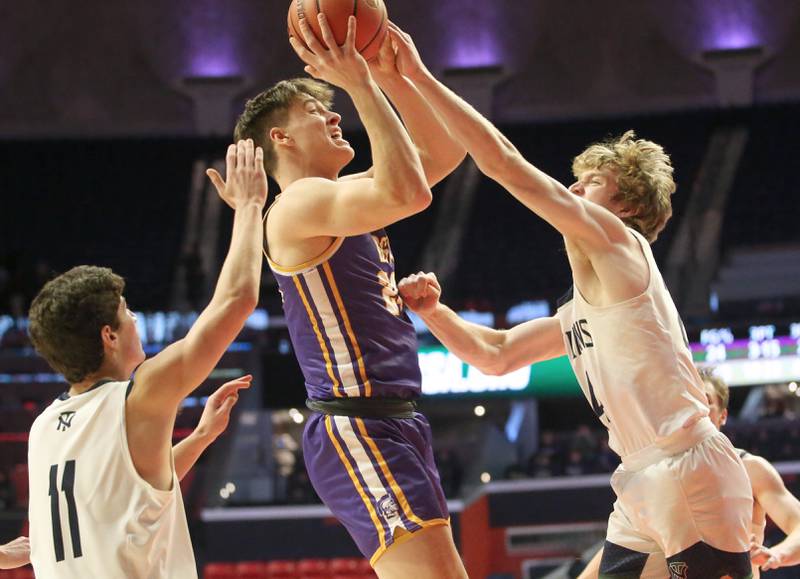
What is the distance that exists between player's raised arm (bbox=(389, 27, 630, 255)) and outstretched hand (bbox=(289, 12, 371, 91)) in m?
0.26

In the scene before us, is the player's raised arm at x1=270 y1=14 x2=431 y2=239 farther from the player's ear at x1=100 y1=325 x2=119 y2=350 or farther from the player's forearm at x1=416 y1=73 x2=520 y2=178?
the player's ear at x1=100 y1=325 x2=119 y2=350

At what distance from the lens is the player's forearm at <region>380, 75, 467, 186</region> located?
3.84 m

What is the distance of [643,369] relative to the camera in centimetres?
327

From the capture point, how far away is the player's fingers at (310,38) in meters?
3.31

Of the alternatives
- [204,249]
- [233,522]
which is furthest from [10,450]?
[204,249]

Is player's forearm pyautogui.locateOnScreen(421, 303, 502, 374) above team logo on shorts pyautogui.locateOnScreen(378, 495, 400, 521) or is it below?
above

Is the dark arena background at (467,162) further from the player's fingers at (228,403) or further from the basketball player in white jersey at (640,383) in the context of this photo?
the basketball player in white jersey at (640,383)

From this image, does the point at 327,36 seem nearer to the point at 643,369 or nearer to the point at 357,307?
the point at 357,307

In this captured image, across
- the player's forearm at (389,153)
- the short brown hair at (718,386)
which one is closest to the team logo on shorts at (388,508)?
the player's forearm at (389,153)

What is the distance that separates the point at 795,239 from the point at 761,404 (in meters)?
5.02

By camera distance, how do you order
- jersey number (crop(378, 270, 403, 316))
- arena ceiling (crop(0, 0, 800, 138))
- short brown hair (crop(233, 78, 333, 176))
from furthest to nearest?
arena ceiling (crop(0, 0, 800, 138)) → short brown hair (crop(233, 78, 333, 176)) → jersey number (crop(378, 270, 403, 316))

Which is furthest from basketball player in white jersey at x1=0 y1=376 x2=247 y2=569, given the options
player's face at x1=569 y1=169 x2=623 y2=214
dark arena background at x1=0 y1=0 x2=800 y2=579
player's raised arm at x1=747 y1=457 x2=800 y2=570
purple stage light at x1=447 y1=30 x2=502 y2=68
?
purple stage light at x1=447 y1=30 x2=502 y2=68

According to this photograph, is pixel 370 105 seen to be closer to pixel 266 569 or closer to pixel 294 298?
pixel 294 298

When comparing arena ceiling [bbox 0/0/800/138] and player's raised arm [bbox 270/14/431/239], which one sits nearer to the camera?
player's raised arm [bbox 270/14/431/239]
